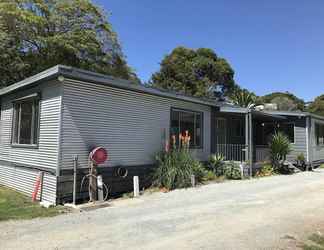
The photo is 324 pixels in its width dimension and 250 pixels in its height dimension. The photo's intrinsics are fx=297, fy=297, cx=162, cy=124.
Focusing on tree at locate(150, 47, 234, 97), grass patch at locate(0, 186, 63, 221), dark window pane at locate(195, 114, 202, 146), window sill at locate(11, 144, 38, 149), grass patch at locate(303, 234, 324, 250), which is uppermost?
tree at locate(150, 47, 234, 97)

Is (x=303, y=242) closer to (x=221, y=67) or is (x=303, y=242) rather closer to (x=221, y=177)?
(x=221, y=177)

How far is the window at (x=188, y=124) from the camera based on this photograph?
36.8 feet

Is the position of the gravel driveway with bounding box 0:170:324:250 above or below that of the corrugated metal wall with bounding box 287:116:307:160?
below

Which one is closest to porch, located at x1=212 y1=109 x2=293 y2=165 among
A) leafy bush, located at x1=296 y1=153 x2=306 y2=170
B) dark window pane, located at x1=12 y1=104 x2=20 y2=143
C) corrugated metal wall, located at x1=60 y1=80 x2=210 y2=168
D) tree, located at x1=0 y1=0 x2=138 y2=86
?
leafy bush, located at x1=296 y1=153 x2=306 y2=170

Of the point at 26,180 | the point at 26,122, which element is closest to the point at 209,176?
the point at 26,180

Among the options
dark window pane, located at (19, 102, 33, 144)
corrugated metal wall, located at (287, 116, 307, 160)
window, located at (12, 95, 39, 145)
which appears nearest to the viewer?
window, located at (12, 95, 39, 145)

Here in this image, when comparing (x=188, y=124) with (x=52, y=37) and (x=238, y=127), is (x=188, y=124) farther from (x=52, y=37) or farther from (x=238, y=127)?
(x=52, y=37)

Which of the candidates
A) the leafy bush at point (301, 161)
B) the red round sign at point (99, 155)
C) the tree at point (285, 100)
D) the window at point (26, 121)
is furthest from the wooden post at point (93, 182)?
the tree at point (285, 100)

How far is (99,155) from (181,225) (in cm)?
327

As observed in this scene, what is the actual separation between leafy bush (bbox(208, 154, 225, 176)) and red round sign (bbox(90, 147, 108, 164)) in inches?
222

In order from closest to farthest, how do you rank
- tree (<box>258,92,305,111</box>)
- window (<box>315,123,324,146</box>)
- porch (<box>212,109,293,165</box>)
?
porch (<box>212,109,293,165</box>) < window (<box>315,123,324,146</box>) < tree (<box>258,92,305,111</box>)

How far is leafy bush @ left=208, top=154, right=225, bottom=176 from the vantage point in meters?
12.3

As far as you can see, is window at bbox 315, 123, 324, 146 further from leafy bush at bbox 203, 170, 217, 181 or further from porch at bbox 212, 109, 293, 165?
leafy bush at bbox 203, 170, 217, 181

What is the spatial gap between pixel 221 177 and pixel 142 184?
3975mm
